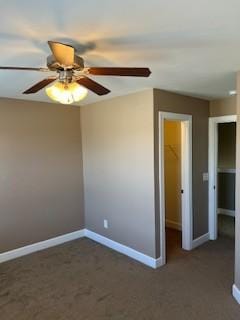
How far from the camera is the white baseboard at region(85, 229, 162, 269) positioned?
11.0 ft

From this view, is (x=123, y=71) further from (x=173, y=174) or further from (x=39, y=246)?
(x=173, y=174)

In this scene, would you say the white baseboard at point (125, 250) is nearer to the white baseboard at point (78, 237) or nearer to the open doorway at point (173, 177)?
the white baseboard at point (78, 237)

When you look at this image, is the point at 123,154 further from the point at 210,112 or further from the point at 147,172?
the point at 210,112

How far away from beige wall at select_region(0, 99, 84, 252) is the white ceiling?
135 centimetres

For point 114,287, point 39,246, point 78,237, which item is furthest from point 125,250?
point 39,246

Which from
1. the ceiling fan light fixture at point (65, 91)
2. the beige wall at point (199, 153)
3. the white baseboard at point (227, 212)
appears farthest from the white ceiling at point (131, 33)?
the white baseboard at point (227, 212)

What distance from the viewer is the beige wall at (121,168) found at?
3336 millimetres

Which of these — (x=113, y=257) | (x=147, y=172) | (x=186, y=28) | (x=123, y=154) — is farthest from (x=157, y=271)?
(x=186, y=28)

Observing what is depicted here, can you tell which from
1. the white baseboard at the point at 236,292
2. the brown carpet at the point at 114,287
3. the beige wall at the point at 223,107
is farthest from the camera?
the beige wall at the point at 223,107

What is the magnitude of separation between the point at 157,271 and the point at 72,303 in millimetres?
1160

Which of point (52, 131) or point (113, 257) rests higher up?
point (52, 131)

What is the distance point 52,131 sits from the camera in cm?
405

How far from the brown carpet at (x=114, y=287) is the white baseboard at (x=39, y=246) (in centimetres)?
11

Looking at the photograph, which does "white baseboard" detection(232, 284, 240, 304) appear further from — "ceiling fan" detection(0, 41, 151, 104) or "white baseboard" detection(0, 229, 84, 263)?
"white baseboard" detection(0, 229, 84, 263)
